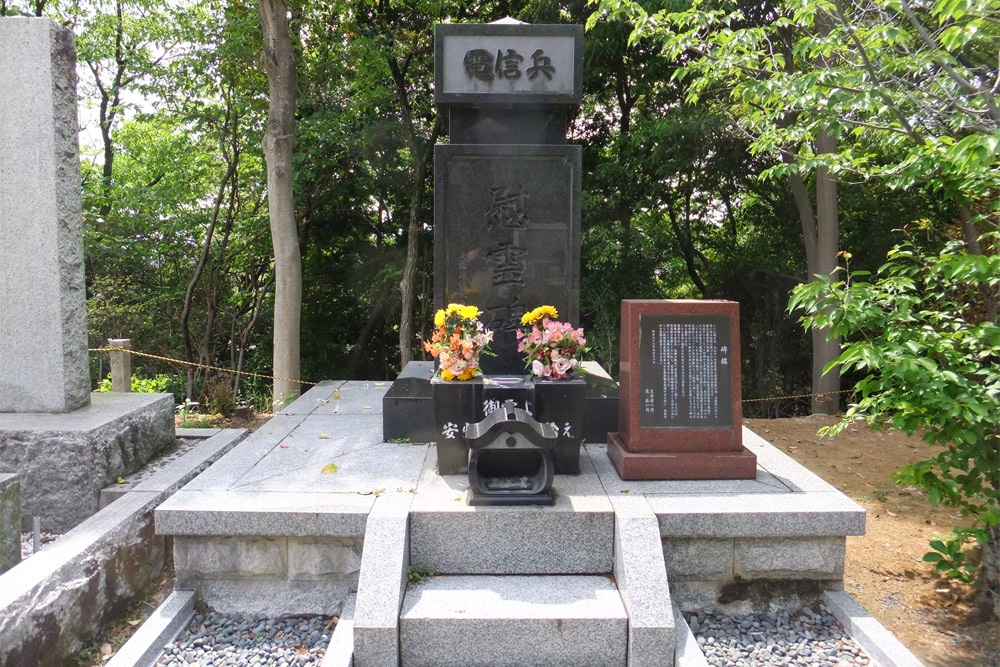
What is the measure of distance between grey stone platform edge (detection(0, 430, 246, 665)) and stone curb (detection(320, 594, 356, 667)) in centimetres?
112

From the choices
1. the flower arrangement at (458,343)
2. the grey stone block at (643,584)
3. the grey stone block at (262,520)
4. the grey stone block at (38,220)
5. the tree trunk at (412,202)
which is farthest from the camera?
the tree trunk at (412,202)

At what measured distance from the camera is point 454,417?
3699mm

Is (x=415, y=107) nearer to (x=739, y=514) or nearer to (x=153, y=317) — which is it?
(x=153, y=317)

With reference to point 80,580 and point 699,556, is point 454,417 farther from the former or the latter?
point 80,580

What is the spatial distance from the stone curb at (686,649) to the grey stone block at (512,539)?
43cm

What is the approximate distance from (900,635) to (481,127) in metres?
4.13

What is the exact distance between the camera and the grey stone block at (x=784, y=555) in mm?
3168

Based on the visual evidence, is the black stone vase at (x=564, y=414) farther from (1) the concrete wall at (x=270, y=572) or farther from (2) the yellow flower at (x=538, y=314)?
(1) the concrete wall at (x=270, y=572)

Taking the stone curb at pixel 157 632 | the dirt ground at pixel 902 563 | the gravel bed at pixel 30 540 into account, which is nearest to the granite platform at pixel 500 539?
the stone curb at pixel 157 632

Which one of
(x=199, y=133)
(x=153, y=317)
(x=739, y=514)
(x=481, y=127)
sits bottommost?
(x=739, y=514)

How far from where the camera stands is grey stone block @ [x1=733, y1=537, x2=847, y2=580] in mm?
3168

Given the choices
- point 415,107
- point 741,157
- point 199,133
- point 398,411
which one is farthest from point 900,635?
point 199,133

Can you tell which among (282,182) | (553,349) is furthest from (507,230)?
(282,182)

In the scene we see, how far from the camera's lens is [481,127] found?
16.4ft
